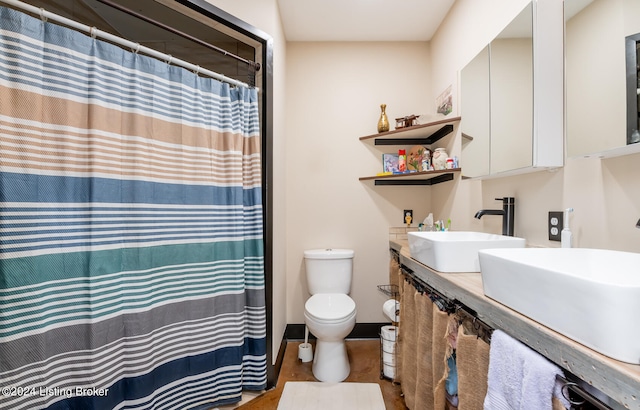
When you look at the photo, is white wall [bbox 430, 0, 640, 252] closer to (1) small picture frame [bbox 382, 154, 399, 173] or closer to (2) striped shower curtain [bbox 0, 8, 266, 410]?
(1) small picture frame [bbox 382, 154, 399, 173]

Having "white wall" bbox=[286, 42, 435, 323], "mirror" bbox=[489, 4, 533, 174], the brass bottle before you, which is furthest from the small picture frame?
"mirror" bbox=[489, 4, 533, 174]

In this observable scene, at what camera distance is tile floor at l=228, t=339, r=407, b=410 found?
5.67 ft

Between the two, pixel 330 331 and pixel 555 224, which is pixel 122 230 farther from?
pixel 555 224

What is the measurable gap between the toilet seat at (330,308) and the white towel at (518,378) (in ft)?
3.72

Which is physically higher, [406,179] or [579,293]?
[406,179]

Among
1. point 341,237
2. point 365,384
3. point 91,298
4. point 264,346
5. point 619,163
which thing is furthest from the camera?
point 341,237

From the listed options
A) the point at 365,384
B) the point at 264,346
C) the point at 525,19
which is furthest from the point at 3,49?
the point at 365,384

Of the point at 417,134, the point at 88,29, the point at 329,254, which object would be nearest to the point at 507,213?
the point at 417,134

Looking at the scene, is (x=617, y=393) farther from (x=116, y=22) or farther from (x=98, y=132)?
(x=116, y=22)

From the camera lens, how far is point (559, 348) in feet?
1.96

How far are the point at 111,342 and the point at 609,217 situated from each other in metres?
1.95

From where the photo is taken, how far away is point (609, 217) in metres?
0.98

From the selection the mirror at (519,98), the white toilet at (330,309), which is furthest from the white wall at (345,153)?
the mirror at (519,98)

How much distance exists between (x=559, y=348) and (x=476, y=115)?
1435 mm
